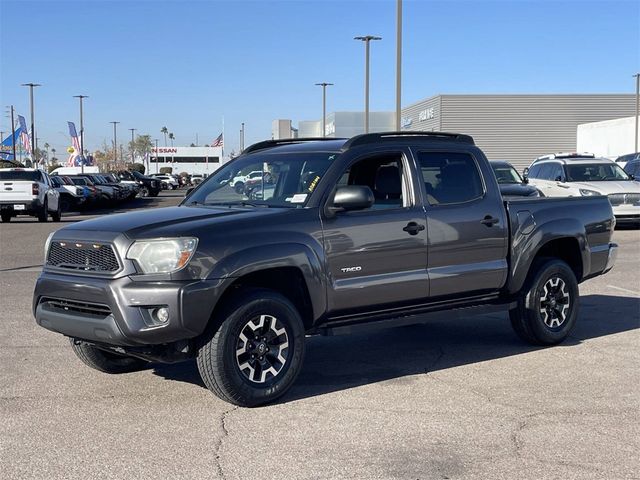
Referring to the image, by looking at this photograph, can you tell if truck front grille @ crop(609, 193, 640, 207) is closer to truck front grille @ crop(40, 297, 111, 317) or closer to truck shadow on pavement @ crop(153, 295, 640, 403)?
truck shadow on pavement @ crop(153, 295, 640, 403)

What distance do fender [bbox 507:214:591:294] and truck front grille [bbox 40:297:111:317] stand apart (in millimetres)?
3695

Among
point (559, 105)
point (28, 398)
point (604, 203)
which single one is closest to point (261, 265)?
point (28, 398)

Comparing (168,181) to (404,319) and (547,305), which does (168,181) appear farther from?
(404,319)

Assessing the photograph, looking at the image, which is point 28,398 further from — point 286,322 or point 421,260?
Result: point 421,260

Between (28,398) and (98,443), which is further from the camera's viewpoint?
(28,398)

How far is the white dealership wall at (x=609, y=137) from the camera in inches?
2176

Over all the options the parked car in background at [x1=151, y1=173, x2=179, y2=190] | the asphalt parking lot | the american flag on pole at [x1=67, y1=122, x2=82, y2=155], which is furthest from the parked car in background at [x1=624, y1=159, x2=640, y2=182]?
the parked car in background at [x1=151, y1=173, x2=179, y2=190]

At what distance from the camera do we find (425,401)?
20.0 feet

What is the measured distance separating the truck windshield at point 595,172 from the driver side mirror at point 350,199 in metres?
16.1

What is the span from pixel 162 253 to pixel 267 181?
4.92ft

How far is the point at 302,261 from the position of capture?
6.10m

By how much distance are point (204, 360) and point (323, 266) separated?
3.75ft

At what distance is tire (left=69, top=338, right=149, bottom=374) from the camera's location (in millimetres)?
6793

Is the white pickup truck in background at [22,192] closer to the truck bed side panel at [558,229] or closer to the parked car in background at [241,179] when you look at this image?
the parked car in background at [241,179]
